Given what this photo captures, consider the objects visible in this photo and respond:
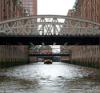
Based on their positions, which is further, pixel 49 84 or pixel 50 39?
pixel 50 39

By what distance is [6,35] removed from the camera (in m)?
81.9

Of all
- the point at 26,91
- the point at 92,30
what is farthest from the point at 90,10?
the point at 26,91

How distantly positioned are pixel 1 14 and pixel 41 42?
47831mm

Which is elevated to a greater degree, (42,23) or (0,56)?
(42,23)

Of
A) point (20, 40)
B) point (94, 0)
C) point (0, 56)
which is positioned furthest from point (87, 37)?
point (94, 0)

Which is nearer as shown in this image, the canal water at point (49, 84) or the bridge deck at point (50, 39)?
the canal water at point (49, 84)

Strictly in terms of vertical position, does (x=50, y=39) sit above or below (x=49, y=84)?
above

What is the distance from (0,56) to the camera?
4865 inches

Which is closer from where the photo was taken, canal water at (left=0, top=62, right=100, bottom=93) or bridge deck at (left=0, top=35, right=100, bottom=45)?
canal water at (left=0, top=62, right=100, bottom=93)

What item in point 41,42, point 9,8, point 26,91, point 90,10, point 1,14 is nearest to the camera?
point 26,91

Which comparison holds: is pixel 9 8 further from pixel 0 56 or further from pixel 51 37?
pixel 51 37

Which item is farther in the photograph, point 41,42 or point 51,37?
point 41,42

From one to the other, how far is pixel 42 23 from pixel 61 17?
17.5 ft

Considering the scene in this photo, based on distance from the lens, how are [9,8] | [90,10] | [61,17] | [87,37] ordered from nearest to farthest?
[87,37] → [61,17] → [90,10] → [9,8]
